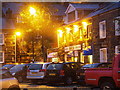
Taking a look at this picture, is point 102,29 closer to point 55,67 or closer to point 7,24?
point 55,67

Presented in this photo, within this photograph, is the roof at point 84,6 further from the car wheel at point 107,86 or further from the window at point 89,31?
the car wheel at point 107,86

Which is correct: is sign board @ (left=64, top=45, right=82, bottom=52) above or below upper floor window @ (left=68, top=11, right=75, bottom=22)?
below

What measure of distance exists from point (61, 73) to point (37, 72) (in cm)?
242

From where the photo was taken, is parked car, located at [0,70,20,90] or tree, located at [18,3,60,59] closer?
parked car, located at [0,70,20,90]

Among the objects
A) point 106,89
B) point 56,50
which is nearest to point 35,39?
point 56,50

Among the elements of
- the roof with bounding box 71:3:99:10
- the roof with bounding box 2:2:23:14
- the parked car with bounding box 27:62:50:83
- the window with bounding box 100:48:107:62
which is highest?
the roof with bounding box 2:2:23:14

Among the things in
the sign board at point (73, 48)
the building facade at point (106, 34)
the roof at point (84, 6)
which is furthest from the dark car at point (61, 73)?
the roof at point (84, 6)

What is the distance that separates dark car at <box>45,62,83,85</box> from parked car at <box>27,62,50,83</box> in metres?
0.91

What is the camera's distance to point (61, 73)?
841 inches

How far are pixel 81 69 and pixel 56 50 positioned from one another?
769 inches

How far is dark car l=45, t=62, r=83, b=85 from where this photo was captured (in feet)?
70.1

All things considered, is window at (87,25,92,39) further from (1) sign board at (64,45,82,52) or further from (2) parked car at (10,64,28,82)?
(2) parked car at (10,64,28,82)

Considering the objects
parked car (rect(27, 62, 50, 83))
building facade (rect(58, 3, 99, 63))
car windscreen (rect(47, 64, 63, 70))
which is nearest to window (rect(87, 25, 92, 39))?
building facade (rect(58, 3, 99, 63))

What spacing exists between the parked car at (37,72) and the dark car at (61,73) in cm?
91
